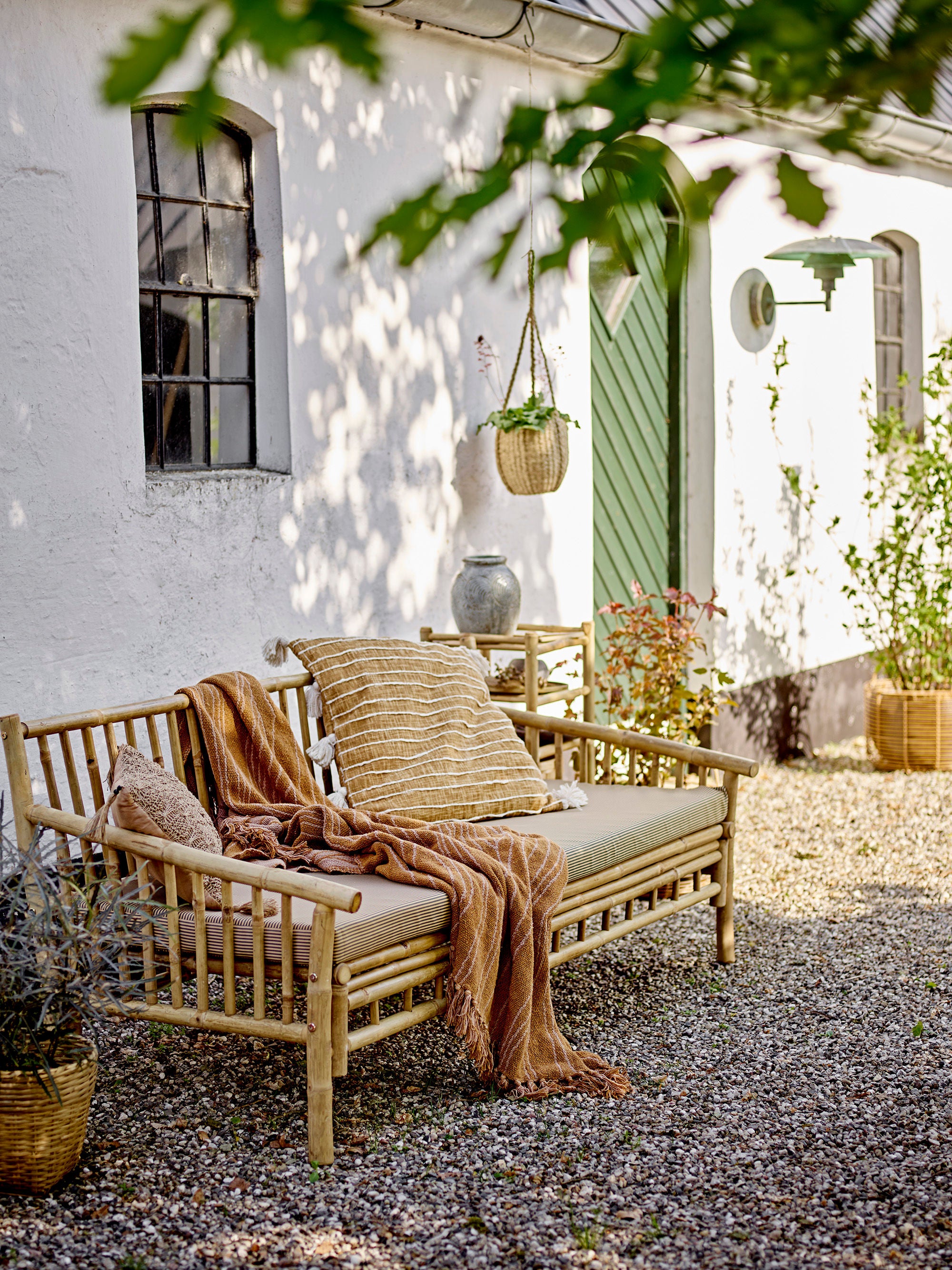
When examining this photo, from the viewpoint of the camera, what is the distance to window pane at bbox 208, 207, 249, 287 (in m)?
5.11

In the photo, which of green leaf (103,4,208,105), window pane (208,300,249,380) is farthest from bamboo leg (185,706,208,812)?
green leaf (103,4,208,105)

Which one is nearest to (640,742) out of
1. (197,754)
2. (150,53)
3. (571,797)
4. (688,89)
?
(571,797)

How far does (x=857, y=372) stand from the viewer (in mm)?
8766

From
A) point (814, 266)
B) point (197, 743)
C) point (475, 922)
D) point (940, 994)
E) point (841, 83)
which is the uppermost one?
point (814, 266)

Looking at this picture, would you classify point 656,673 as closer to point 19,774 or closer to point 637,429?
point 637,429

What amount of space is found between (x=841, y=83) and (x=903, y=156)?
7.71 m

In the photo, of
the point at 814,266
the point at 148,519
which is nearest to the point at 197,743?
the point at 148,519

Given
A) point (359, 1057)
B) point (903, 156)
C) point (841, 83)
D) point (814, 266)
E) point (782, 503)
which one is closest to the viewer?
point (841, 83)

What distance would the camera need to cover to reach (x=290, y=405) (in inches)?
206

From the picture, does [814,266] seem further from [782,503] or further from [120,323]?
[120,323]

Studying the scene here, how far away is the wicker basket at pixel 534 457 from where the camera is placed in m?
5.94

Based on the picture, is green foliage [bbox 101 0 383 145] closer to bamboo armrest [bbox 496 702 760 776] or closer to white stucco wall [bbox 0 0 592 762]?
white stucco wall [bbox 0 0 592 762]

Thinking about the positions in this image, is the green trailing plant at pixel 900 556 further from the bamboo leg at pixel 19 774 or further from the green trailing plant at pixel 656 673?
the bamboo leg at pixel 19 774

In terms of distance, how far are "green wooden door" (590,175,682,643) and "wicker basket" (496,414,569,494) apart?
1.05m
